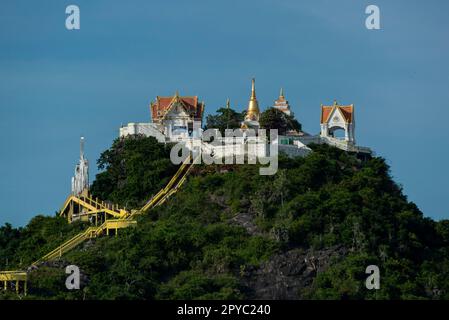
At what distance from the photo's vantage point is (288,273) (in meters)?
106

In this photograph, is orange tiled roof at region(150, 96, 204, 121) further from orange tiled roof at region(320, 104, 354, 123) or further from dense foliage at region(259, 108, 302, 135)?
orange tiled roof at region(320, 104, 354, 123)

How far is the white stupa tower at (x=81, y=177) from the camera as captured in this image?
120 meters

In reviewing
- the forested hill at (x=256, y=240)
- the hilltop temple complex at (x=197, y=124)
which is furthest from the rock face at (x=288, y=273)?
the hilltop temple complex at (x=197, y=124)

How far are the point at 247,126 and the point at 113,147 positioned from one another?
24.0 ft

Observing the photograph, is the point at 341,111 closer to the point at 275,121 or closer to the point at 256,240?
the point at 275,121

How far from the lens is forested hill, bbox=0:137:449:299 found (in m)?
104

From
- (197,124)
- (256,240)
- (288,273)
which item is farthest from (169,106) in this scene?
(288,273)

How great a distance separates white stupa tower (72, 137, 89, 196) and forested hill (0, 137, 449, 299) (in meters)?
1.04

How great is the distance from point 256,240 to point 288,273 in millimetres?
2942

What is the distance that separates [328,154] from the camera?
4688 inches

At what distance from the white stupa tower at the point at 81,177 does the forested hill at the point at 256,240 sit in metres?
1.04

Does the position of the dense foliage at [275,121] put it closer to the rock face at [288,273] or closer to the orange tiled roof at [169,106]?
the orange tiled roof at [169,106]

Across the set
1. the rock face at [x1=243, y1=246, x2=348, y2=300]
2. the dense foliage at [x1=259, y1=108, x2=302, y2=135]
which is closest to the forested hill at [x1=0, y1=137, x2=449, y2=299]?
the rock face at [x1=243, y1=246, x2=348, y2=300]
